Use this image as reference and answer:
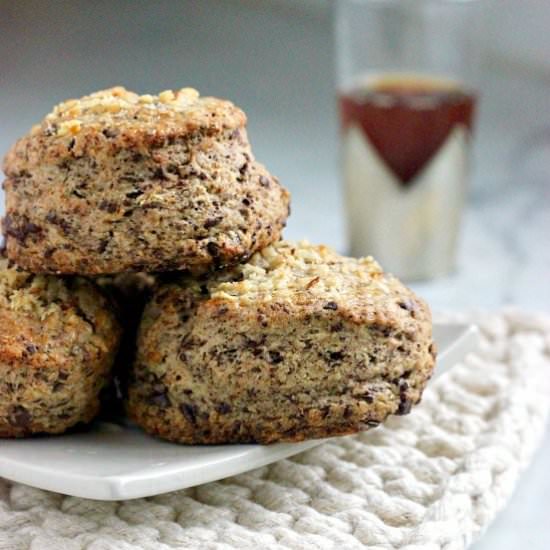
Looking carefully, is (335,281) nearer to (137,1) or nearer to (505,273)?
(505,273)

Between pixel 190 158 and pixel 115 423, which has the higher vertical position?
pixel 190 158

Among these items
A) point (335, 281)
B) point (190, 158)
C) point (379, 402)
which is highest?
point (190, 158)

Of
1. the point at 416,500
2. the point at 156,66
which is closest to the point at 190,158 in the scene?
the point at 416,500

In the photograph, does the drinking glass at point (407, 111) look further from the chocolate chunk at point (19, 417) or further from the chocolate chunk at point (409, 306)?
the chocolate chunk at point (19, 417)

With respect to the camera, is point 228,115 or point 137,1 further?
point 137,1

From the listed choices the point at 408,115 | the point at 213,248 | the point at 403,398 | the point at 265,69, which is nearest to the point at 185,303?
the point at 213,248

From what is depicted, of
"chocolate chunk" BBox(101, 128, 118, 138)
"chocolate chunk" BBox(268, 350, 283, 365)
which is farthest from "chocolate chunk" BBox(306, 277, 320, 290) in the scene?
"chocolate chunk" BBox(101, 128, 118, 138)
